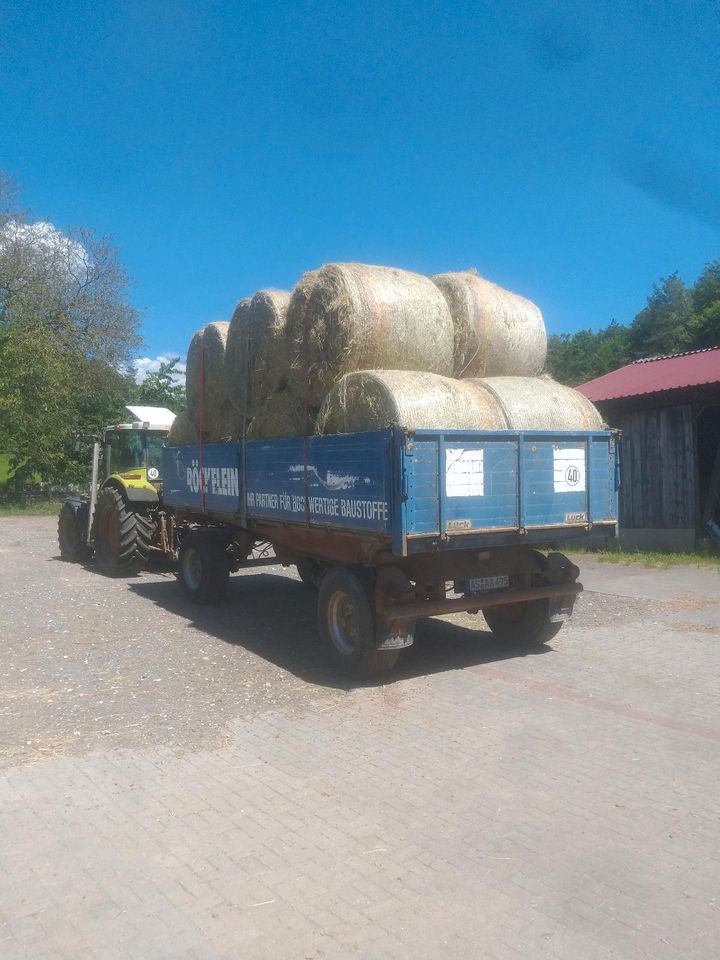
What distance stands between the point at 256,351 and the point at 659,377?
1095 cm

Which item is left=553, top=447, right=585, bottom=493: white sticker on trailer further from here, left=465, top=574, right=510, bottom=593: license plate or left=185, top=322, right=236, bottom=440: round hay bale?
left=185, top=322, right=236, bottom=440: round hay bale

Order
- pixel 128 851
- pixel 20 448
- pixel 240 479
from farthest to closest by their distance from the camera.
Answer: pixel 20 448 < pixel 240 479 < pixel 128 851

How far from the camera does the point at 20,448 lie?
89.0 ft

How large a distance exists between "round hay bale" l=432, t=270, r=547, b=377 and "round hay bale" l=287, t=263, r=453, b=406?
0.32 m

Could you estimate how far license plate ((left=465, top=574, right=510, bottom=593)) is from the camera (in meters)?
6.74

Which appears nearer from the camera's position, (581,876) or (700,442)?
(581,876)

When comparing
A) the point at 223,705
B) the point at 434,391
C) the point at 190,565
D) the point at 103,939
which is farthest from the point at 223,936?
the point at 190,565

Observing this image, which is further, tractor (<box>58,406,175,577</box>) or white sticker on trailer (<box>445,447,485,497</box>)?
tractor (<box>58,406,175,577</box>)

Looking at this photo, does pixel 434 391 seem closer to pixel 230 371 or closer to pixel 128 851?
pixel 230 371

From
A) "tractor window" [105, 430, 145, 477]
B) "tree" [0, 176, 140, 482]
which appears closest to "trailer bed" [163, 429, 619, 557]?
"tractor window" [105, 430, 145, 477]

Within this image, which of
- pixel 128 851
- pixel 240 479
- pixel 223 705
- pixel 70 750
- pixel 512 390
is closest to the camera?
pixel 128 851

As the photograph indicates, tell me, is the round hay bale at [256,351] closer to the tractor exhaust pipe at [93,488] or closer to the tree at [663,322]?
the tractor exhaust pipe at [93,488]

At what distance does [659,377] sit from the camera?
53.5 ft

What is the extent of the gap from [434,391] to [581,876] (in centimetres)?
371
